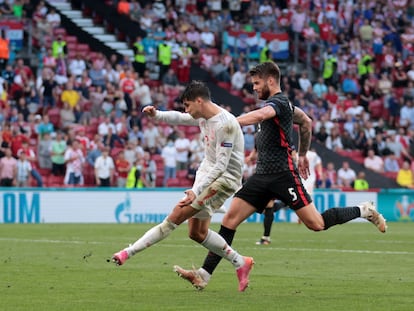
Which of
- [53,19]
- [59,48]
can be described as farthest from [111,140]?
[53,19]

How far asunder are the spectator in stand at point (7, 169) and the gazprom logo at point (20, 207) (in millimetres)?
838

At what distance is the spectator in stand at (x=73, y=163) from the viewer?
32.3 metres

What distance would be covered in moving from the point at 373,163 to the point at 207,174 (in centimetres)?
2545

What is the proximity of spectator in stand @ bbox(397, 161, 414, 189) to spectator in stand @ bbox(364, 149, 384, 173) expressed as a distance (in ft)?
2.25

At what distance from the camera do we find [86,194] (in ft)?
103

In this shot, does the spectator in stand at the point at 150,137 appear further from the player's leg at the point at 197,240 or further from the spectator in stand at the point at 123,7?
the player's leg at the point at 197,240

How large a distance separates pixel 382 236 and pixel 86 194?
9.55 metres

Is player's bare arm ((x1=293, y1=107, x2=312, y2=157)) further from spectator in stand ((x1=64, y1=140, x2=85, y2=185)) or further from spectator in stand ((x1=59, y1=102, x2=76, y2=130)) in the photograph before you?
spectator in stand ((x1=59, y1=102, x2=76, y2=130))

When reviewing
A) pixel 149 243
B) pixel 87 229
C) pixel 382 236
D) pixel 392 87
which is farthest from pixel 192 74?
pixel 149 243

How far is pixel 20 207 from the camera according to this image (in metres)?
30.9

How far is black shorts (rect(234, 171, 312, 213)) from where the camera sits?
12.9m

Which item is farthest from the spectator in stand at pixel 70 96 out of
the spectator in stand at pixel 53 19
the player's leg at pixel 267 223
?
the player's leg at pixel 267 223

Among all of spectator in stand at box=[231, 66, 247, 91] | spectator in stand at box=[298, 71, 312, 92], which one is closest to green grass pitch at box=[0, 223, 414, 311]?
spectator in stand at box=[298, 71, 312, 92]

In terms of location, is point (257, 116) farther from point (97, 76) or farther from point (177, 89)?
point (177, 89)
